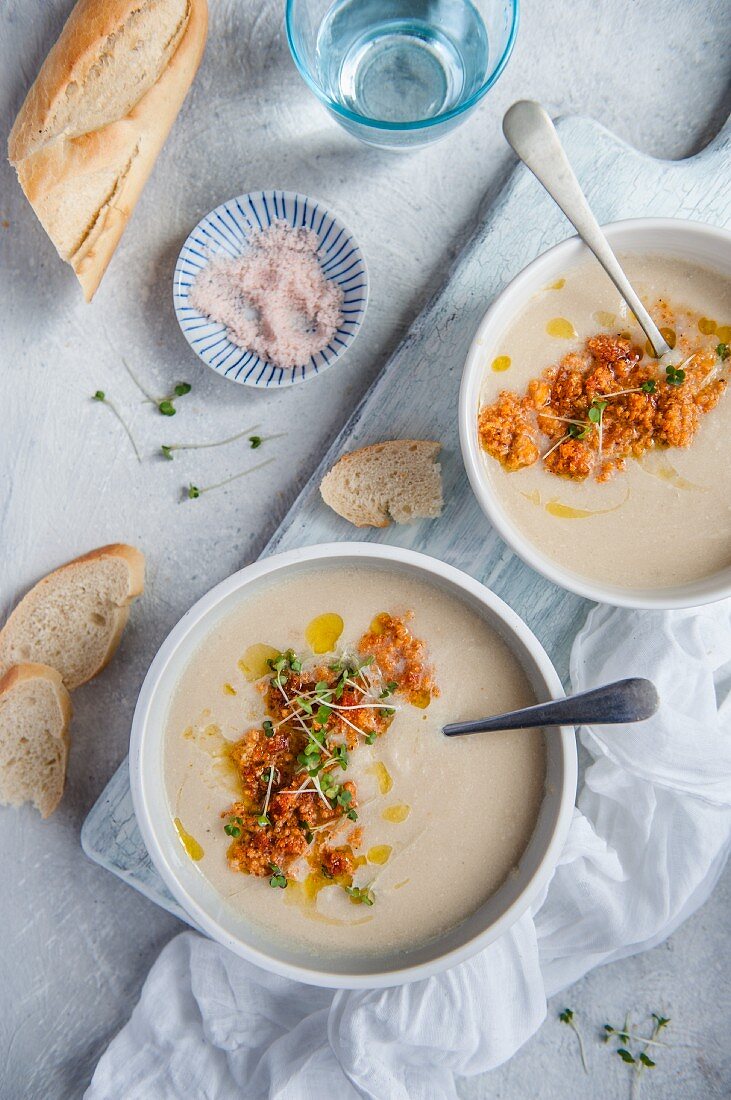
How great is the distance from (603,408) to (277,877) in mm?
1146

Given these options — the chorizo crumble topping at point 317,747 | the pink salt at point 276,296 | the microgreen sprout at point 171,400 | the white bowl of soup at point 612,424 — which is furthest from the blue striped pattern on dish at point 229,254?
the chorizo crumble topping at point 317,747

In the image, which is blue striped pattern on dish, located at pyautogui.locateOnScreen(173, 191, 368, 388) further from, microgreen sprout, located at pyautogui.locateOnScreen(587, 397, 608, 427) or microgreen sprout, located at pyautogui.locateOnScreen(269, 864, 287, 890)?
microgreen sprout, located at pyautogui.locateOnScreen(269, 864, 287, 890)

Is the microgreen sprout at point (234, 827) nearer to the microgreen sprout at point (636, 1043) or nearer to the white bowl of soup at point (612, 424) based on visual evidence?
the white bowl of soup at point (612, 424)

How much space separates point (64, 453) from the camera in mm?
2213

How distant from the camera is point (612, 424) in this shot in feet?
5.80

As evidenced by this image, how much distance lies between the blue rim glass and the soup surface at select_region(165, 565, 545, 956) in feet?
3.12

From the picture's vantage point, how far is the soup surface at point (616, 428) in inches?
69.4

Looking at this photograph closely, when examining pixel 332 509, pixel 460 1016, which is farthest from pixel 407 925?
pixel 332 509

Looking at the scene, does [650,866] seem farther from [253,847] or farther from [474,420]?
[474,420]

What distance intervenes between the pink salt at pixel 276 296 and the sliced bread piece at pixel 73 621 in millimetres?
602

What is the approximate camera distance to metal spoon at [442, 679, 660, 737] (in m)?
1.59

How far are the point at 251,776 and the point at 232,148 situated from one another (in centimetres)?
149

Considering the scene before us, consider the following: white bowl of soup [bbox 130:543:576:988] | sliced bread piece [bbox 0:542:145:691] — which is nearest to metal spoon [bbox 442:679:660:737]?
white bowl of soup [bbox 130:543:576:988]

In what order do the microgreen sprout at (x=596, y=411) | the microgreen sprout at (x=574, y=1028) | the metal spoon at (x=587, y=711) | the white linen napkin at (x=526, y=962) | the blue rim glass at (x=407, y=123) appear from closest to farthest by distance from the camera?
1. the metal spoon at (x=587, y=711)
2. the microgreen sprout at (x=596, y=411)
3. the blue rim glass at (x=407, y=123)
4. the white linen napkin at (x=526, y=962)
5. the microgreen sprout at (x=574, y=1028)
